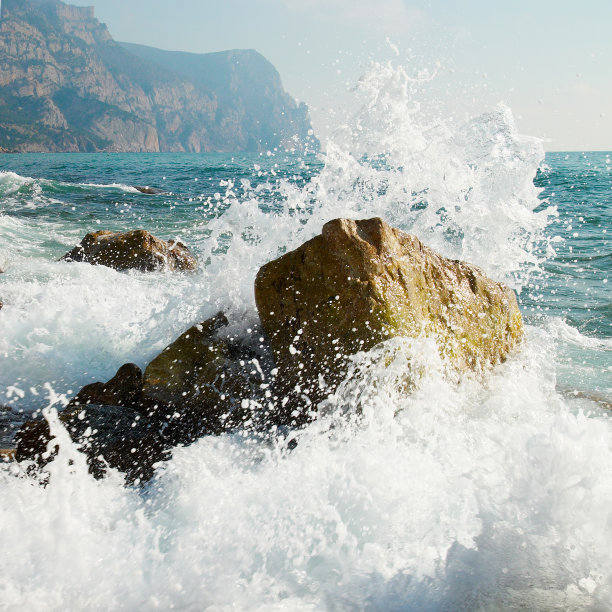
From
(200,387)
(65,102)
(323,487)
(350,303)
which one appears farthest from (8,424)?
(65,102)

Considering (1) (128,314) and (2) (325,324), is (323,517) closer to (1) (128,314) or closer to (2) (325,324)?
(2) (325,324)

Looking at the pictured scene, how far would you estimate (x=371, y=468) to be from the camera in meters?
2.63

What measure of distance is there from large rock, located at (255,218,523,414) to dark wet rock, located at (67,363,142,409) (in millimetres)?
1041

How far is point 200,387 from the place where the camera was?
11.1 ft

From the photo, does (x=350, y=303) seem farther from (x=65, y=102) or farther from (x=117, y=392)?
(x=65, y=102)

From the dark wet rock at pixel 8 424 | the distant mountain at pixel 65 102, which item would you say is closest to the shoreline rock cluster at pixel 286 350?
the dark wet rock at pixel 8 424

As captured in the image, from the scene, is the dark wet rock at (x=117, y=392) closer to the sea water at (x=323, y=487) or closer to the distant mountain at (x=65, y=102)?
the sea water at (x=323, y=487)

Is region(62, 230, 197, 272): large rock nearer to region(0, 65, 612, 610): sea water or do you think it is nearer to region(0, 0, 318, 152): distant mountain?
region(0, 65, 612, 610): sea water

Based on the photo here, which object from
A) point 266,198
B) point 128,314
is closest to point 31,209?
point 266,198

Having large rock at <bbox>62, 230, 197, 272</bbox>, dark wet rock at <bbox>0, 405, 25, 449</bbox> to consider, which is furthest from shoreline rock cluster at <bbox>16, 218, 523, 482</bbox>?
large rock at <bbox>62, 230, 197, 272</bbox>

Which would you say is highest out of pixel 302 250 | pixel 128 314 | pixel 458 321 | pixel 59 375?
pixel 302 250

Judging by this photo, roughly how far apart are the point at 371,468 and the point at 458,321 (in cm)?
153

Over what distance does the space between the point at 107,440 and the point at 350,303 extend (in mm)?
1746

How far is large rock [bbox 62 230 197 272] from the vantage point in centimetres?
748
